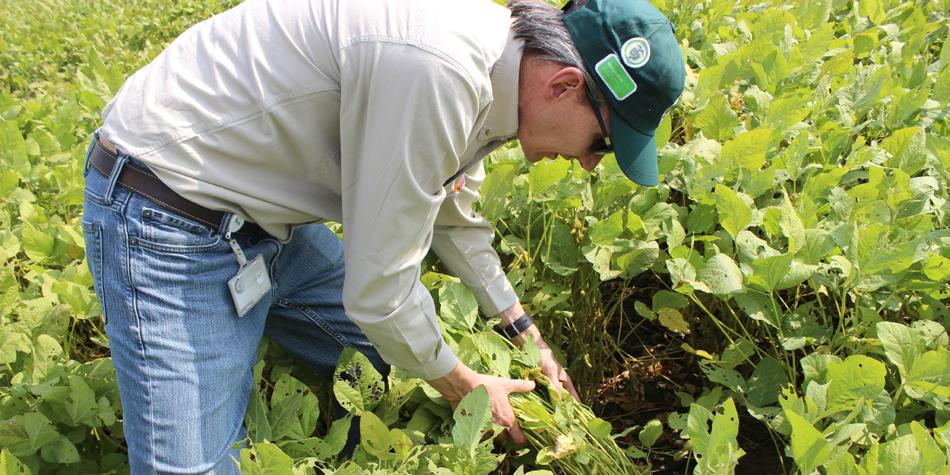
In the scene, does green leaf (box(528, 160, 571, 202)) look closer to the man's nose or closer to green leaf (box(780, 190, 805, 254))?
the man's nose

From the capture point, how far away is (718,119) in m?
2.36

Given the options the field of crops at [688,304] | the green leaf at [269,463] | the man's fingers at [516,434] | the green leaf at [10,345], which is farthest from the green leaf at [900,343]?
the green leaf at [10,345]

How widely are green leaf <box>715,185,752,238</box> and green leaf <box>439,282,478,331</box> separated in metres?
0.64

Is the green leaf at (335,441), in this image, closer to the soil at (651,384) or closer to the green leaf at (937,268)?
the soil at (651,384)

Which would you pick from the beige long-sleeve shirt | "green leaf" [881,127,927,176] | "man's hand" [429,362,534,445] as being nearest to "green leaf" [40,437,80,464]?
the beige long-sleeve shirt

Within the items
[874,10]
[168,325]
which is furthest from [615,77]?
A: [874,10]

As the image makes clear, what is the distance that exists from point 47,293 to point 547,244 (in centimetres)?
133

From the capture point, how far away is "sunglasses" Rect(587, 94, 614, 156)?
4.97 feet

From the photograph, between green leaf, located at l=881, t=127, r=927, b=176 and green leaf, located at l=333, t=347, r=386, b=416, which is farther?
green leaf, located at l=881, t=127, r=927, b=176

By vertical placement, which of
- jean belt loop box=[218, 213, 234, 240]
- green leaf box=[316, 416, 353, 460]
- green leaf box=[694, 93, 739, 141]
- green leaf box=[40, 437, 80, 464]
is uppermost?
jean belt loop box=[218, 213, 234, 240]

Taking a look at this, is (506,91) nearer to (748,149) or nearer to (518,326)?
(518,326)

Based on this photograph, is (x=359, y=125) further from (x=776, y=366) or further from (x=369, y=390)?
(x=776, y=366)

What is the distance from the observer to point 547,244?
7.29 ft

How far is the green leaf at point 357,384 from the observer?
180 cm
